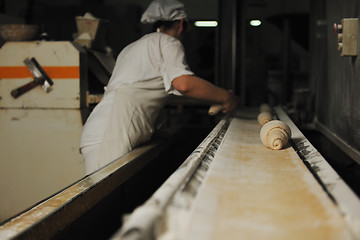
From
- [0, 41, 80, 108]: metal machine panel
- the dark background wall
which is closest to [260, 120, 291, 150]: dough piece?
the dark background wall

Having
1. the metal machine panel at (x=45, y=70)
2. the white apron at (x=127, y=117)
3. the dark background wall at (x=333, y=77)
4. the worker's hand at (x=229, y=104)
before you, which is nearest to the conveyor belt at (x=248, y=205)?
the dark background wall at (x=333, y=77)

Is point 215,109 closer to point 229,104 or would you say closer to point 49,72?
point 229,104

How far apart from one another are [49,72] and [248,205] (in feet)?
7.64

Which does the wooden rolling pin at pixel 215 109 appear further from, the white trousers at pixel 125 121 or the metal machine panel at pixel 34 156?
the metal machine panel at pixel 34 156

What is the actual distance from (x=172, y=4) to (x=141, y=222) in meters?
1.71

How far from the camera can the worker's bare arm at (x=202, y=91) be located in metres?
1.96

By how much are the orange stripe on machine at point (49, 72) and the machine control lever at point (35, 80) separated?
3 cm

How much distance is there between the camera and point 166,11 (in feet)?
6.93

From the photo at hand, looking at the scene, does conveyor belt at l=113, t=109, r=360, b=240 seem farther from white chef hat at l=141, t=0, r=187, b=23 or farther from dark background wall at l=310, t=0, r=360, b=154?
white chef hat at l=141, t=0, r=187, b=23

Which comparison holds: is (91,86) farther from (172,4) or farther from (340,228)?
(340,228)

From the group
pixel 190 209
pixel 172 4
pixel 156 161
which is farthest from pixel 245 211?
pixel 156 161

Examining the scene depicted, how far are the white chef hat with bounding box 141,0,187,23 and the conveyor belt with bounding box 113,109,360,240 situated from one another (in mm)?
1247

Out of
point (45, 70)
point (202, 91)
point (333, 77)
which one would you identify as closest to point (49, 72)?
point (45, 70)

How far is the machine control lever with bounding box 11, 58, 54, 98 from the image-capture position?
273cm
